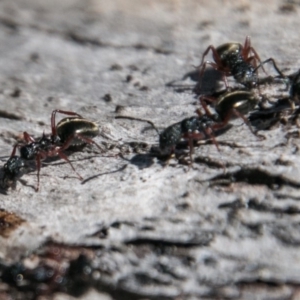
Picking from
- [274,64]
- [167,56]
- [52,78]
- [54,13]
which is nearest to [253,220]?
[274,64]

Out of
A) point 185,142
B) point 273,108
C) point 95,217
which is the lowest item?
point 95,217

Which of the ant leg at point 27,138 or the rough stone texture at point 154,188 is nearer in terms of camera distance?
the rough stone texture at point 154,188

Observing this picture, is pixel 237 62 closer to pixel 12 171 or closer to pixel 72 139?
pixel 72 139

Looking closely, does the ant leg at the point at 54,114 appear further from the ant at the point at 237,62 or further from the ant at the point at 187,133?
the ant at the point at 237,62

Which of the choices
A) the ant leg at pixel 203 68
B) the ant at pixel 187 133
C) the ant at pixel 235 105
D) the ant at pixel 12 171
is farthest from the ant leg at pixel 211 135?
the ant at pixel 12 171

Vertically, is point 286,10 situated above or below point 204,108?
above

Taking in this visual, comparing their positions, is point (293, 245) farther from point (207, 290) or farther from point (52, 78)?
point (52, 78)
